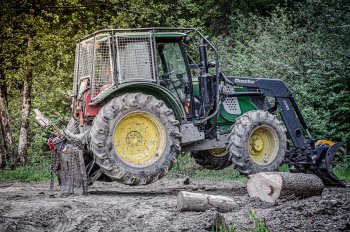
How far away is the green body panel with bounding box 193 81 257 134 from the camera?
10094 mm

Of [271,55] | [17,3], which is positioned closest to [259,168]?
[271,55]

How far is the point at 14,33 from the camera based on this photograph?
16031 mm

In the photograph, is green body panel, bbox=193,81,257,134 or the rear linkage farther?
green body panel, bbox=193,81,257,134

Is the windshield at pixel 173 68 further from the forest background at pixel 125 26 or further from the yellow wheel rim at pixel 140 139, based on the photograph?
the forest background at pixel 125 26

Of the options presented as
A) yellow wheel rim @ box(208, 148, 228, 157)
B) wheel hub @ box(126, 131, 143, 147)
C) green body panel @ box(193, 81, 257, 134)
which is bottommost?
yellow wheel rim @ box(208, 148, 228, 157)

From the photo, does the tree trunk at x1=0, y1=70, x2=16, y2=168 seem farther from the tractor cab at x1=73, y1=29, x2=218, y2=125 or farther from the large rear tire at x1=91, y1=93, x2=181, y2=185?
the large rear tire at x1=91, y1=93, x2=181, y2=185

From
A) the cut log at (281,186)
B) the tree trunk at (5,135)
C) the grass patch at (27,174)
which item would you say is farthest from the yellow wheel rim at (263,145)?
the tree trunk at (5,135)

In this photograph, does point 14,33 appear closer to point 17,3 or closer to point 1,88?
point 17,3

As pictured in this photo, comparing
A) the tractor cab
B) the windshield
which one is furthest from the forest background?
the windshield

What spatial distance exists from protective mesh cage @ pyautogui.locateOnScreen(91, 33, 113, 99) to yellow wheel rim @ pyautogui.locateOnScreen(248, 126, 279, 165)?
2.76 meters

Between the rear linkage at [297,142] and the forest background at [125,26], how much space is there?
307 centimetres

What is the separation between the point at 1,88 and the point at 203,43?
966cm

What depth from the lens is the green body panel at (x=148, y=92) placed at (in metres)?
8.73

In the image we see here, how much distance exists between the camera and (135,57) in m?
9.12
